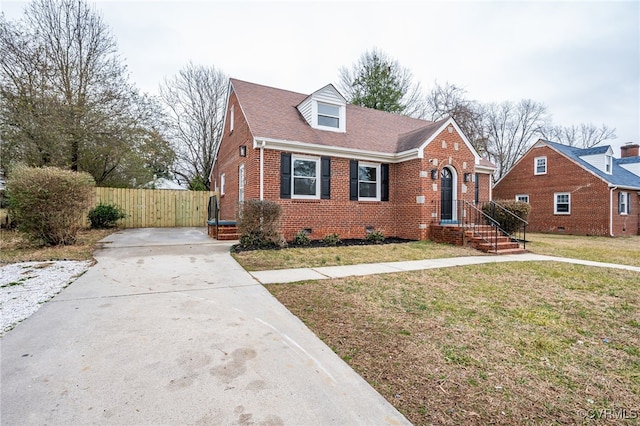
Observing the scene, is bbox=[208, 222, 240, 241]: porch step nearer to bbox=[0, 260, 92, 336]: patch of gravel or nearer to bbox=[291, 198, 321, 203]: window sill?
bbox=[291, 198, 321, 203]: window sill

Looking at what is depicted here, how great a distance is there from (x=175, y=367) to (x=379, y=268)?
4741mm

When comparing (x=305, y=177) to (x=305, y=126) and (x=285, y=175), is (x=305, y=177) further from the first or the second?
(x=305, y=126)

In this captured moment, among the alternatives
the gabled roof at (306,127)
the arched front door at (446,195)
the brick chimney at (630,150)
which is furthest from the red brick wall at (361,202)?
the brick chimney at (630,150)

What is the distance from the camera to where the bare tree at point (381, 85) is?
23766mm

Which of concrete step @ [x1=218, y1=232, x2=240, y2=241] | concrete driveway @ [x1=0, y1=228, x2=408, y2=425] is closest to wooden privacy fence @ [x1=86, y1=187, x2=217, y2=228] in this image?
concrete step @ [x1=218, y1=232, x2=240, y2=241]

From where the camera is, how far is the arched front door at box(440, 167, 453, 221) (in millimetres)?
11875

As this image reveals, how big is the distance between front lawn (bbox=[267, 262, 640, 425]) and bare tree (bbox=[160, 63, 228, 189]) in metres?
21.3

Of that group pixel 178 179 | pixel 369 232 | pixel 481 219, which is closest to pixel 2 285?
pixel 369 232

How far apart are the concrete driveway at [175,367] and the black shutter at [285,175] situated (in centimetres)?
627

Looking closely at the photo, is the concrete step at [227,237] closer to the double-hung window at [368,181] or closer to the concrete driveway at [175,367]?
the double-hung window at [368,181]

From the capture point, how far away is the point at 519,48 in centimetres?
1320

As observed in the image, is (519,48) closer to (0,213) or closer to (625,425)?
(625,425)

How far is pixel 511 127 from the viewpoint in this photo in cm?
3222

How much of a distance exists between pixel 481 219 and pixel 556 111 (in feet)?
96.7
